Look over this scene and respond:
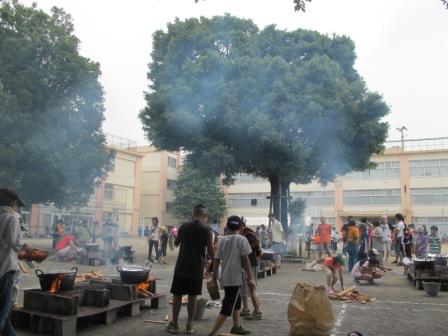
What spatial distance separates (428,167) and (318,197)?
12286 millimetres

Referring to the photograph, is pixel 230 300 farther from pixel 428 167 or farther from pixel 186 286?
pixel 428 167

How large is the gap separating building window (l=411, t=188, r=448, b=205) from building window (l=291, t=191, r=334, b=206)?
8792 millimetres

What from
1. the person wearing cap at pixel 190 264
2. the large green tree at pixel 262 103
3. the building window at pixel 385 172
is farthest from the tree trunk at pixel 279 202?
the building window at pixel 385 172

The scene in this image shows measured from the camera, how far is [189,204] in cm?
5475

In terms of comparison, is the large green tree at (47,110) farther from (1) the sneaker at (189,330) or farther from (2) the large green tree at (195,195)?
(2) the large green tree at (195,195)

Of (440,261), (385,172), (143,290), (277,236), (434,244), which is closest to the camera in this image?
(143,290)

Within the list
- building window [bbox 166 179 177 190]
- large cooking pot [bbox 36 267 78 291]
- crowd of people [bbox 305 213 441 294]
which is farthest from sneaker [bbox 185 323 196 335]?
building window [bbox 166 179 177 190]

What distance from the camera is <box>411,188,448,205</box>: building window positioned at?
46.5 m

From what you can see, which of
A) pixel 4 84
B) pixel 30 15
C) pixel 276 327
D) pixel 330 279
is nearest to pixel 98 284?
pixel 276 327

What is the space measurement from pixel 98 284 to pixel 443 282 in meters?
8.62

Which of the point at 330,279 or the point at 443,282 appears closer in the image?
the point at 330,279

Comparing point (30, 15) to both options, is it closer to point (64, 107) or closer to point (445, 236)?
point (64, 107)

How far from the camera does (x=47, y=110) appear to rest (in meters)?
20.9

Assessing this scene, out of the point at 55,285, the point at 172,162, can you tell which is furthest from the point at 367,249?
the point at 172,162
